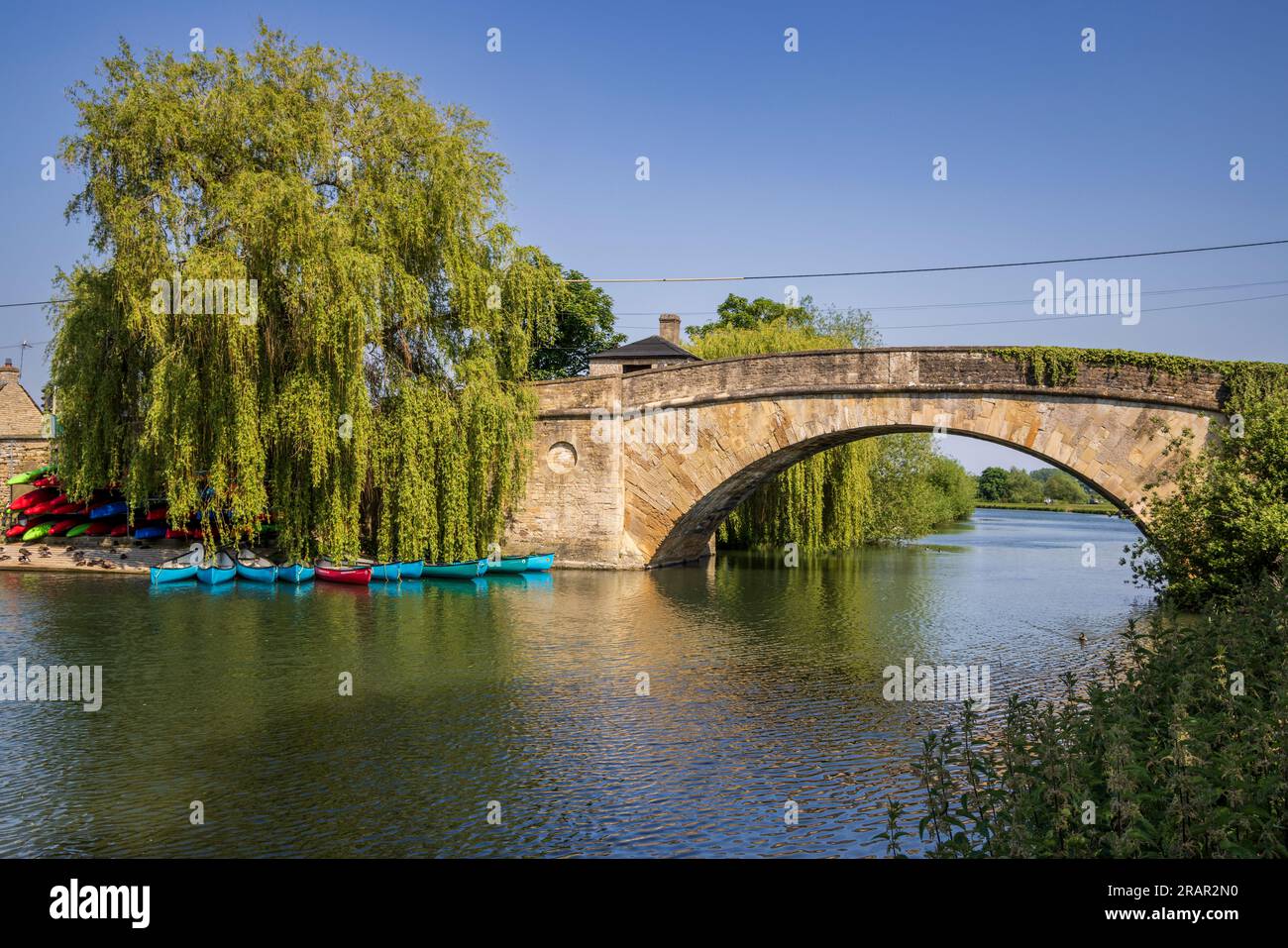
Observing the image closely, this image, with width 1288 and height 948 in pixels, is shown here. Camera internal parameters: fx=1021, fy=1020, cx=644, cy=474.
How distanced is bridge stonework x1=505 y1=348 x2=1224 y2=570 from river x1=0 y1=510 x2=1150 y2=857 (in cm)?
329

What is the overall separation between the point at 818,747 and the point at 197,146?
17399 mm

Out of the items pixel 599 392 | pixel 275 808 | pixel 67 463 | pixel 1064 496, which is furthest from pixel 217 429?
pixel 1064 496

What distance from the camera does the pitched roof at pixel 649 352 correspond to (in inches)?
1173

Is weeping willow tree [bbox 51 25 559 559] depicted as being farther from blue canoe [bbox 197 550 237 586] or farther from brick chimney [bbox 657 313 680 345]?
brick chimney [bbox 657 313 680 345]

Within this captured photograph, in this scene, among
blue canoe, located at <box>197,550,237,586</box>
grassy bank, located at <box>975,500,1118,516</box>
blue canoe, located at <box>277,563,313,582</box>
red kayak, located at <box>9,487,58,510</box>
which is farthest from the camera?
grassy bank, located at <box>975,500,1118,516</box>

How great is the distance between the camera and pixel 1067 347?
18938 millimetres

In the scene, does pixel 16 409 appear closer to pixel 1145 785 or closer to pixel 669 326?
pixel 669 326

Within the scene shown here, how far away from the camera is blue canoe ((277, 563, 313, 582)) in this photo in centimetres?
2019

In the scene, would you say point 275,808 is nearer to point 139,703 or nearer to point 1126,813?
point 139,703

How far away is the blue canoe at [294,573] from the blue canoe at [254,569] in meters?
0.13

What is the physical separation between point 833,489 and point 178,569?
672 inches

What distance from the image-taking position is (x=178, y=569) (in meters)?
20.4

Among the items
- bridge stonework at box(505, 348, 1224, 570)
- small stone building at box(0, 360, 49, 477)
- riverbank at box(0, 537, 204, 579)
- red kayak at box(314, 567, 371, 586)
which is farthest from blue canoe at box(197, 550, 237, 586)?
small stone building at box(0, 360, 49, 477)
